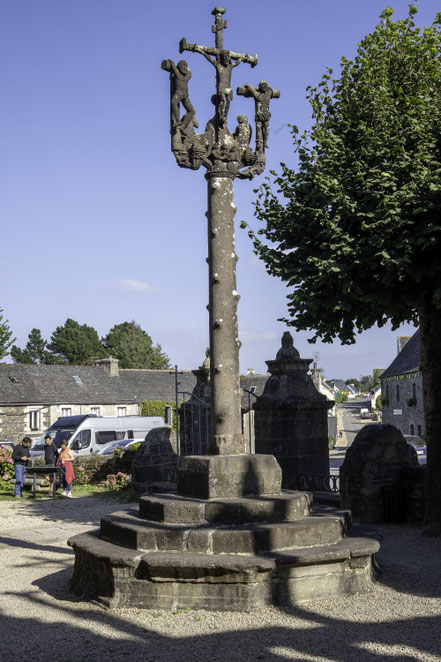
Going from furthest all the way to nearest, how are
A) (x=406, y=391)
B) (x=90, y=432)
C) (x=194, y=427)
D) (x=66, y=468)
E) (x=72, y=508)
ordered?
(x=406, y=391) < (x=90, y=432) < (x=66, y=468) < (x=194, y=427) < (x=72, y=508)

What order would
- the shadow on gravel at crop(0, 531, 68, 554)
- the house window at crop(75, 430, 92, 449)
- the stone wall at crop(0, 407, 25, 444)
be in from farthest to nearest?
the stone wall at crop(0, 407, 25, 444) → the house window at crop(75, 430, 92, 449) → the shadow on gravel at crop(0, 531, 68, 554)

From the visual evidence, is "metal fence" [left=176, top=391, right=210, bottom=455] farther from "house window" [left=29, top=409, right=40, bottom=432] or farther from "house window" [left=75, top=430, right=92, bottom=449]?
"house window" [left=29, top=409, right=40, bottom=432]

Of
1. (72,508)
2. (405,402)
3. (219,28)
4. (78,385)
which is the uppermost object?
(219,28)

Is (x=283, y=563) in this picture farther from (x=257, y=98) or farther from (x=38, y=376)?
(x=38, y=376)

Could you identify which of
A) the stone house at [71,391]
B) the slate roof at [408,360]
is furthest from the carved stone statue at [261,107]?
the slate roof at [408,360]

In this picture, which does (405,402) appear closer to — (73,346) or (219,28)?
(219,28)

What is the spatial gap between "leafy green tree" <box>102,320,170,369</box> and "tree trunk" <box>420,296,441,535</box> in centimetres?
7138

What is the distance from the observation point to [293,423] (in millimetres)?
11773

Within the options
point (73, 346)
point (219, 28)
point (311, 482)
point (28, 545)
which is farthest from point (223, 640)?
point (73, 346)

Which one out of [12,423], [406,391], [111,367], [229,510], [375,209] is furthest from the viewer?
[111,367]

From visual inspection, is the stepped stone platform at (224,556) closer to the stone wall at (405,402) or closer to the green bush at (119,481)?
the green bush at (119,481)

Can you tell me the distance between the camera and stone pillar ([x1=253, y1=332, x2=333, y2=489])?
1171 centimetres

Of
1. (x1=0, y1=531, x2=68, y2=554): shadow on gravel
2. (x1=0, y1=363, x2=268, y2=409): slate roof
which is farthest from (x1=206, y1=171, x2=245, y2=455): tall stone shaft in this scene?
(x1=0, y1=363, x2=268, y2=409): slate roof

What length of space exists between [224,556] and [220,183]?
13.1 ft
